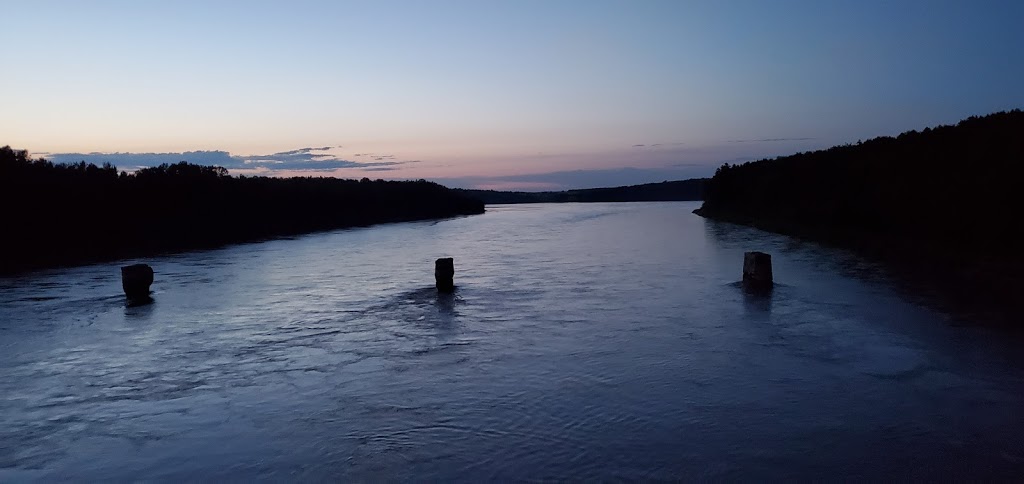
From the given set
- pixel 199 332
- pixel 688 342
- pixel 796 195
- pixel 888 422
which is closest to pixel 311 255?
pixel 199 332

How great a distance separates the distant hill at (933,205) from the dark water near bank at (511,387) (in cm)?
609

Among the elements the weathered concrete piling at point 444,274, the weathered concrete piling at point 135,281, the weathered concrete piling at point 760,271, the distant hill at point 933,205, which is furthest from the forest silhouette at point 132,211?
the distant hill at point 933,205

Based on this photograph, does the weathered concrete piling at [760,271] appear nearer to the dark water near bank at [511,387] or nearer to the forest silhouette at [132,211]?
the dark water near bank at [511,387]

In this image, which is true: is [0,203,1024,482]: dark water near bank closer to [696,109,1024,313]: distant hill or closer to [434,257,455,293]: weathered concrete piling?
[434,257,455,293]: weathered concrete piling

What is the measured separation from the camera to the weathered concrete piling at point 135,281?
17469mm

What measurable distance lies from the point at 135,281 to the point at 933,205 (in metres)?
26.2

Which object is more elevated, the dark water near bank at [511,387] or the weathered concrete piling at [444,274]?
the weathered concrete piling at [444,274]

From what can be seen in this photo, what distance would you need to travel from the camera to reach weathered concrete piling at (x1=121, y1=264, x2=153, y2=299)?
57.3 feet

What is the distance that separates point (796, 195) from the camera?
50.1 m

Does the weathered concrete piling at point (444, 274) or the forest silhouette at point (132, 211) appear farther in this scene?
the forest silhouette at point (132, 211)

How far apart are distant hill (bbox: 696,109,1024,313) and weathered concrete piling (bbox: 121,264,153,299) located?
18.9 metres

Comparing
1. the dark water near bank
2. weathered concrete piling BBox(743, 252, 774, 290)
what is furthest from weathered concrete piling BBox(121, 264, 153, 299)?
weathered concrete piling BBox(743, 252, 774, 290)

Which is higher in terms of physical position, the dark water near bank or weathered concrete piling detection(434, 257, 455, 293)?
weathered concrete piling detection(434, 257, 455, 293)

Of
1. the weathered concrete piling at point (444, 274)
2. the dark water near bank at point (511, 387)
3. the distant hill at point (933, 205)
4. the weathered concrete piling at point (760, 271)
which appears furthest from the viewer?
the distant hill at point (933, 205)
